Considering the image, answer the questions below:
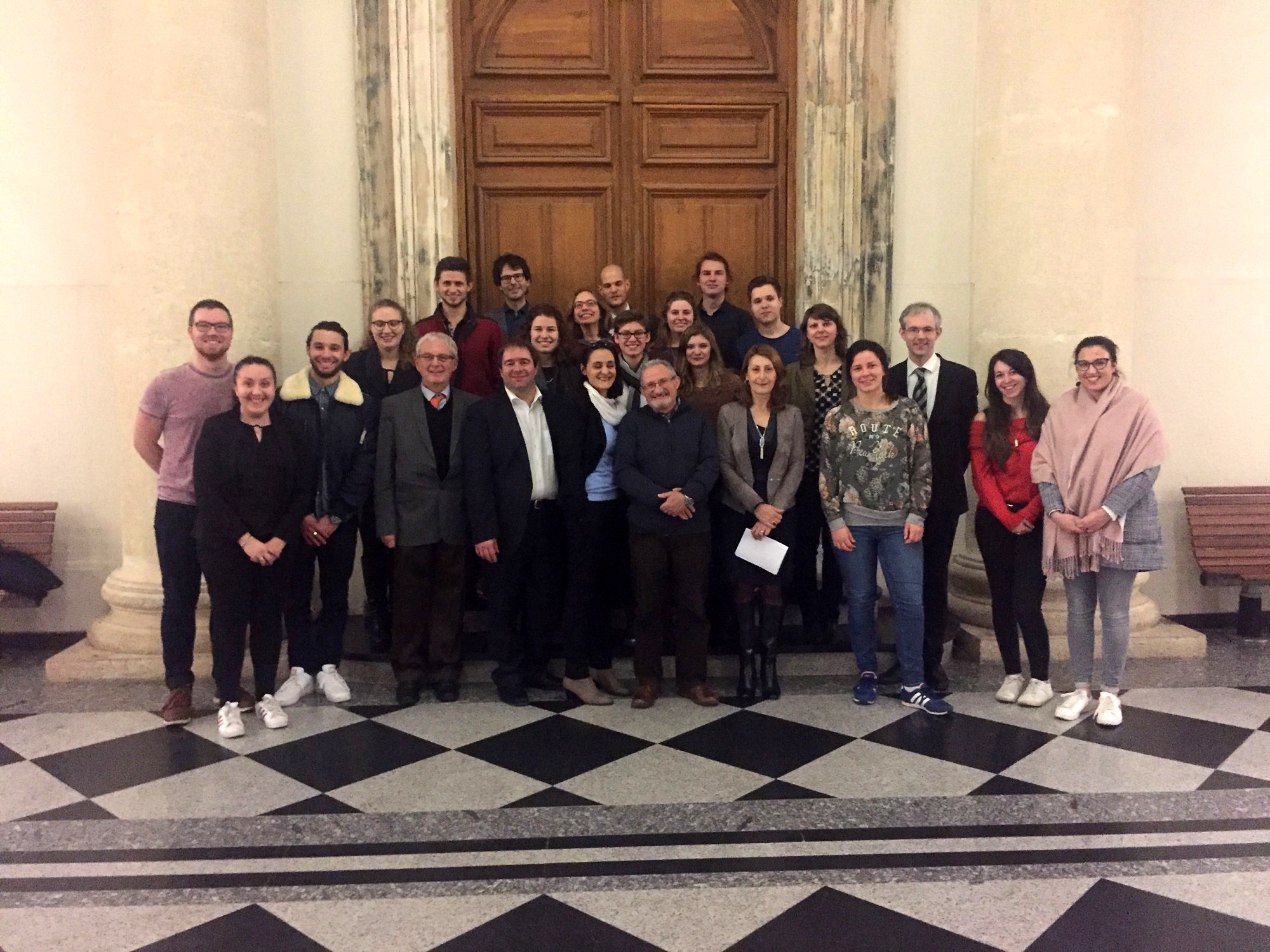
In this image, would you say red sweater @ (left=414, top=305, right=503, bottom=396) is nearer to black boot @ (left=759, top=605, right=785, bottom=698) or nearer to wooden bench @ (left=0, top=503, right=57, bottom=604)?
black boot @ (left=759, top=605, right=785, bottom=698)

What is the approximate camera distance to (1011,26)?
526 cm

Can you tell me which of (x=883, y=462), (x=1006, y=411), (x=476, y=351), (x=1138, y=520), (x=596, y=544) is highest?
(x=476, y=351)

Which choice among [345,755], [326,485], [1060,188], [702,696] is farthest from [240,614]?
[1060,188]

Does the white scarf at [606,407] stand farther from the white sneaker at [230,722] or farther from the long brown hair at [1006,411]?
the white sneaker at [230,722]

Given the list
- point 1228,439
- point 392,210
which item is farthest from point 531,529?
point 1228,439

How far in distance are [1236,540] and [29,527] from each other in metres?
6.35

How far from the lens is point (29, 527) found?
18.5ft

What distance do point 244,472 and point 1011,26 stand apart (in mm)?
4115

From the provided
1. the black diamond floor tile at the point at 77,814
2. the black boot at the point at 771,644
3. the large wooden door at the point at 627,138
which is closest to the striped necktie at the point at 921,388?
the black boot at the point at 771,644

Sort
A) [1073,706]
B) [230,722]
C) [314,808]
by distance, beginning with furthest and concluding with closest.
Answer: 1. [1073,706]
2. [230,722]
3. [314,808]

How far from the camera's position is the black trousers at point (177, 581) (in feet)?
14.8

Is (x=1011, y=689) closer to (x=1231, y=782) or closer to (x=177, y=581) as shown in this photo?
(x=1231, y=782)

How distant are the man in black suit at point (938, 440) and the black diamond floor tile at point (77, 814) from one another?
3.24 metres

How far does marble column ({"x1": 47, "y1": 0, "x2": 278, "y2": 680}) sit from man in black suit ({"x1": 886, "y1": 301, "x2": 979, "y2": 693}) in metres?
3.11
